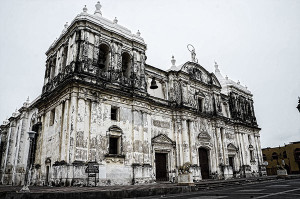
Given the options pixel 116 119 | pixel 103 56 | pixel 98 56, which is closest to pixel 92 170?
pixel 116 119

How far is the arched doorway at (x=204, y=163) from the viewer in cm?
2102

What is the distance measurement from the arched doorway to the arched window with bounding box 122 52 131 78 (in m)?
10.2

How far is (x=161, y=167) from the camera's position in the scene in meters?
18.1

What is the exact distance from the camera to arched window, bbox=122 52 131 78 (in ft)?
59.9

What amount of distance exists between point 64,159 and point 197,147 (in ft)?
40.2

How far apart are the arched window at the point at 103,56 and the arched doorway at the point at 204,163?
11970mm

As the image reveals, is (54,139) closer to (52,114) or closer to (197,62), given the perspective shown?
(52,114)

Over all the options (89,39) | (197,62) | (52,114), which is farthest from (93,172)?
(197,62)

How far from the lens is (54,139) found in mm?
15055

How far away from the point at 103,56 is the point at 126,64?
2.11 meters

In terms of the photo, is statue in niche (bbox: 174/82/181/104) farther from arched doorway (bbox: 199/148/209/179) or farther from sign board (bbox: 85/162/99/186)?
sign board (bbox: 85/162/99/186)

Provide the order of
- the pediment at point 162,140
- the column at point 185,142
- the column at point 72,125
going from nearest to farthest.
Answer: the column at point 72,125
the pediment at point 162,140
the column at point 185,142

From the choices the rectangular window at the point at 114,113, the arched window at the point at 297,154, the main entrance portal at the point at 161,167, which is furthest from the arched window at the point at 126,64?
the arched window at the point at 297,154

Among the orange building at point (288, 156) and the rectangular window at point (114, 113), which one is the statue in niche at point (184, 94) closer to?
the rectangular window at point (114, 113)
